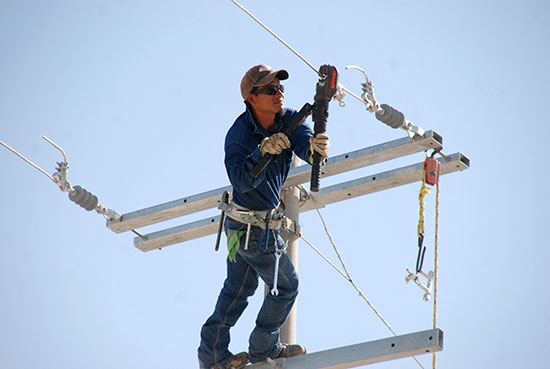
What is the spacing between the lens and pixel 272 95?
9.30 m

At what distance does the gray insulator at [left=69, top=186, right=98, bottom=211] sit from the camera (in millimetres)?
11203

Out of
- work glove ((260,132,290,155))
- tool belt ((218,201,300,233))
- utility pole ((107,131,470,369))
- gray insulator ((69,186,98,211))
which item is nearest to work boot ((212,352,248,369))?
utility pole ((107,131,470,369))

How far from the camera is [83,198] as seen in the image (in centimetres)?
1121

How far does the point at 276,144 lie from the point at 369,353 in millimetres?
1625

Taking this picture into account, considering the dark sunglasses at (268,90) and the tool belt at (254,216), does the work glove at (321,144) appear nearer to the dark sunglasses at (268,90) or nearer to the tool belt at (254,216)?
the dark sunglasses at (268,90)

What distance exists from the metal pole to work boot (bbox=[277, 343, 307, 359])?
0.33 m

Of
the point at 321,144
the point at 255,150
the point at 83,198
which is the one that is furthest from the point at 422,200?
the point at 83,198

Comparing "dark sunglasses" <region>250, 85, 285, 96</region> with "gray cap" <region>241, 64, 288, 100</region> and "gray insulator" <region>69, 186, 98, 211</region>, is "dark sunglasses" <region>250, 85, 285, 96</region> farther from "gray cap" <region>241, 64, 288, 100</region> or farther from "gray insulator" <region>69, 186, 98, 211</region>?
"gray insulator" <region>69, 186, 98, 211</region>

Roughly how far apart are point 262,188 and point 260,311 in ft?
3.06

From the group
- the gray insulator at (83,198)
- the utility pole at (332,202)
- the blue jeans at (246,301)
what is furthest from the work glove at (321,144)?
the gray insulator at (83,198)

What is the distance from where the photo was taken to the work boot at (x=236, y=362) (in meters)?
9.60

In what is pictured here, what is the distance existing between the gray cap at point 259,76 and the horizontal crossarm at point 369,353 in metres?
1.99

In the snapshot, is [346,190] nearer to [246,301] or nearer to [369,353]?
[246,301]

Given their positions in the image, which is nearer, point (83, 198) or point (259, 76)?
point (259, 76)
